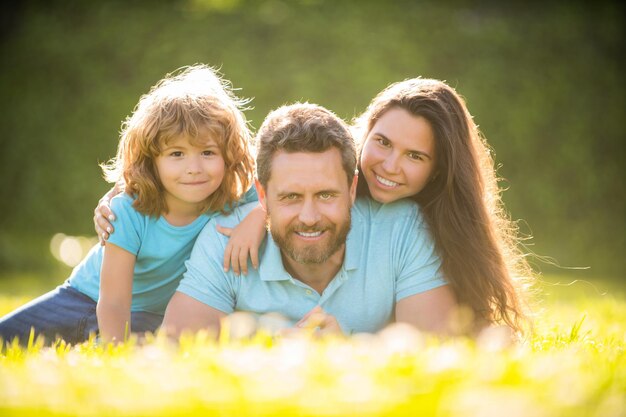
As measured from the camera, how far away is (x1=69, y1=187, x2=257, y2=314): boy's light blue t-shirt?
399cm

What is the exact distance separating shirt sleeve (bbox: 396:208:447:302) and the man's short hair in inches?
17.9

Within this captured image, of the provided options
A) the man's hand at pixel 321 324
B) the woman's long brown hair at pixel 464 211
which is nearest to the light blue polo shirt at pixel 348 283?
the woman's long brown hair at pixel 464 211

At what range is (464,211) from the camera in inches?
157

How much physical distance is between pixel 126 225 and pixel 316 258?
1105 mm

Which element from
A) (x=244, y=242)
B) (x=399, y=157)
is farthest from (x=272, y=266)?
(x=399, y=157)

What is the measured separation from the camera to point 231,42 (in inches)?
415

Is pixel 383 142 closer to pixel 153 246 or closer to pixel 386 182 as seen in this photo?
pixel 386 182

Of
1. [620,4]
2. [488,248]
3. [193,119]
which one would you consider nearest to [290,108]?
[193,119]

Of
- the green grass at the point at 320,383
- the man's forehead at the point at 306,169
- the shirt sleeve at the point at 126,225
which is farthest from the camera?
the shirt sleeve at the point at 126,225

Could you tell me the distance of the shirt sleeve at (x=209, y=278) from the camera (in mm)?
3736

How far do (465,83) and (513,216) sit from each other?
6.75ft

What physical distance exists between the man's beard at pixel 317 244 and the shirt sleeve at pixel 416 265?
354 millimetres

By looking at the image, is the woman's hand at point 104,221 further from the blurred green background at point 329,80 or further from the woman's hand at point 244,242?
the blurred green background at point 329,80

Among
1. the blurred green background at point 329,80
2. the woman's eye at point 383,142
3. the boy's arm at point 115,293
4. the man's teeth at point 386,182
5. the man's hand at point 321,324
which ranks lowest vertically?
the man's hand at point 321,324
